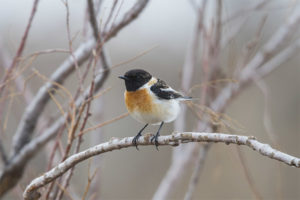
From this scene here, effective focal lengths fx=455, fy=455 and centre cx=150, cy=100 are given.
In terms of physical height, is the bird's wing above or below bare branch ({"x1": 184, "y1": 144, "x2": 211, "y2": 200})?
above

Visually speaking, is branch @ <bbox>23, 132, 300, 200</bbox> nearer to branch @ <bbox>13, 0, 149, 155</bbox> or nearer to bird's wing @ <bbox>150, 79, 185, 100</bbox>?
branch @ <bbox>13, 0, 149, 155</bbox>

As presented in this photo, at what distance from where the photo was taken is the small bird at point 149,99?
3348 millimetres

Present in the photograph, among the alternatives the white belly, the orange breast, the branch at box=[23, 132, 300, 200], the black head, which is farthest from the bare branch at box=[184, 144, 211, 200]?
the branch at box=[23, 132, 300, 200]

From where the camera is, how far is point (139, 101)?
3379 millimetres

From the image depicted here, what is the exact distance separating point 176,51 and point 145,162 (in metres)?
4.02

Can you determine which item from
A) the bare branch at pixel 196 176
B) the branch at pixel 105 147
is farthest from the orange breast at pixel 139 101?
the branch at pixel 105 147

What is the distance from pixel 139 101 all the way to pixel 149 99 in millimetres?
84

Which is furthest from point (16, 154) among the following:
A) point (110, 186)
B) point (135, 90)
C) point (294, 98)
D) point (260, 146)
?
point (294, 98)

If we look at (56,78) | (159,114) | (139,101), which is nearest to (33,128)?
(56,78)

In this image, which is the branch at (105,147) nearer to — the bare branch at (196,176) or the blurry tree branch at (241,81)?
the bare branch at (196,176)

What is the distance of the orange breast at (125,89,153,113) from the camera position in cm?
335

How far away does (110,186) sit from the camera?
12055mm

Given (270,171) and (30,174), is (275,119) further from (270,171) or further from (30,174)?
(30,174)

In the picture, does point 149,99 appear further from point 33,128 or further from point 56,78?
point 33,128
